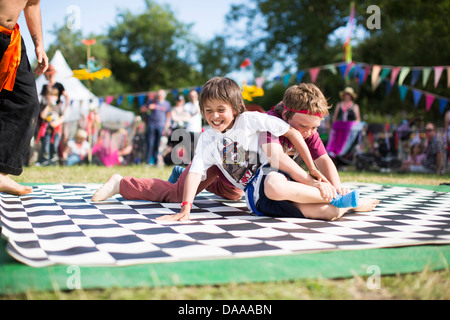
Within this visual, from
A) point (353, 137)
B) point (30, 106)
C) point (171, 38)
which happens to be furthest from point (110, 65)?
point (30, 106)

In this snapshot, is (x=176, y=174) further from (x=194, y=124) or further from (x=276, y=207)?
(x=194, y=124)

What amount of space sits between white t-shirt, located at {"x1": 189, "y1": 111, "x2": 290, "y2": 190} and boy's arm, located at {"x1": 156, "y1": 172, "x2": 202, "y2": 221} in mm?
41

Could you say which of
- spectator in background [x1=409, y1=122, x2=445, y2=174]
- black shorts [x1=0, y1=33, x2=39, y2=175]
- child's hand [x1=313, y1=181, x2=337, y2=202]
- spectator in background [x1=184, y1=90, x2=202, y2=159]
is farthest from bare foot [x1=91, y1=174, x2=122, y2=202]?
spectator in background [x1=409, y1=122, x2=445, y2=174]

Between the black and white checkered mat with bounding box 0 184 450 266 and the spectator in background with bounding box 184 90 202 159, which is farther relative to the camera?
the spectator in background with bounding box 184 90 202 159

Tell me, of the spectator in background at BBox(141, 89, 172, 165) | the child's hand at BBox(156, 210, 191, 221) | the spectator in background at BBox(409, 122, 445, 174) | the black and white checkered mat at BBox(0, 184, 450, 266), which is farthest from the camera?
the spectator in background at BBox(141, 89, 172, 165)

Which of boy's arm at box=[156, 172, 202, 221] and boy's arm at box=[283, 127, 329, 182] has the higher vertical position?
boy's arm at box=[283, 127, 329, 182]

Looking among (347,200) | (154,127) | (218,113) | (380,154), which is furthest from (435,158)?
(218,113)

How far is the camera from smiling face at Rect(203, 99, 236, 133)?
197cm

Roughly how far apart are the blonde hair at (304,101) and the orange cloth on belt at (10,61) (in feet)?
5.14

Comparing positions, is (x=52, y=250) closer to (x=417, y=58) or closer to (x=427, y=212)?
(x=427, y=212)

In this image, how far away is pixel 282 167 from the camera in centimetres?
200

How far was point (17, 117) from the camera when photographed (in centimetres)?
230

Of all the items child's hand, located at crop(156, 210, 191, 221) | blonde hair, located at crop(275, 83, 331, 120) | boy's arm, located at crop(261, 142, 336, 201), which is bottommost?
child's hand, located at crop(156, 210, 191, 221)

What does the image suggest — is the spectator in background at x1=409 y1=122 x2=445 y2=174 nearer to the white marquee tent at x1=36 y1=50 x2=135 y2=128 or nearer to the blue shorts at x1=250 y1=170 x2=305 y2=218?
the blue shorts at x1=250 y1=170 x2=305 y2=218
